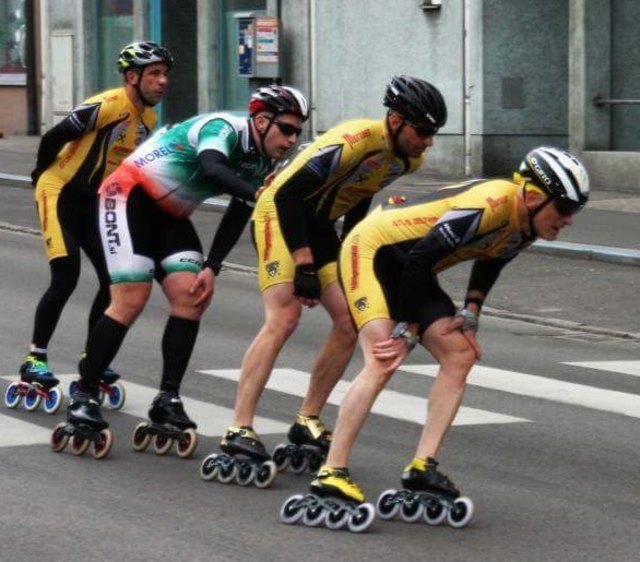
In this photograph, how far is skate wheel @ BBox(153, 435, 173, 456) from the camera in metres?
8.78

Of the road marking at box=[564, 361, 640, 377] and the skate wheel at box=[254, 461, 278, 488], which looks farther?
the road marking at box=[564, 361, 640, 377]

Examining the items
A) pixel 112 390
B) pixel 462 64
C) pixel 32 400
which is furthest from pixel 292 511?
pixel 462 64

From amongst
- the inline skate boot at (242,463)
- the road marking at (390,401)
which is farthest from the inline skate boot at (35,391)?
the inline skate boot at (242,463)

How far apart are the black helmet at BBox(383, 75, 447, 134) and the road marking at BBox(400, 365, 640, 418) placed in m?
3.03

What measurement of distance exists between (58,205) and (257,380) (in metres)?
2.42

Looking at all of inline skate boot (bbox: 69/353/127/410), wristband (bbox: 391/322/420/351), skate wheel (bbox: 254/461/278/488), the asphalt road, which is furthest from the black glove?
inline skate boot (bbox: 69/353/127/410)

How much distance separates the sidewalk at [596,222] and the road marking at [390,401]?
21.9 feet

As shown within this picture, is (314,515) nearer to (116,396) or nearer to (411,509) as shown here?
(411,509)

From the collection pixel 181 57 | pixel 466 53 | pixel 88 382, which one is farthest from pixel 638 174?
pixel 88 382

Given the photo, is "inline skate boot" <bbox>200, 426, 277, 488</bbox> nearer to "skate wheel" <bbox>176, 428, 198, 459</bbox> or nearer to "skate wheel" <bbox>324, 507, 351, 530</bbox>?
"skate wheel" <bbox>176, 428, 198, 459</bbox>

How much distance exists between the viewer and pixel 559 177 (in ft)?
23.7

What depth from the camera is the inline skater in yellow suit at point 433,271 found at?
7.29 m

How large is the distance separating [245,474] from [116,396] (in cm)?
209

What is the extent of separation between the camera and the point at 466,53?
25.8 m
